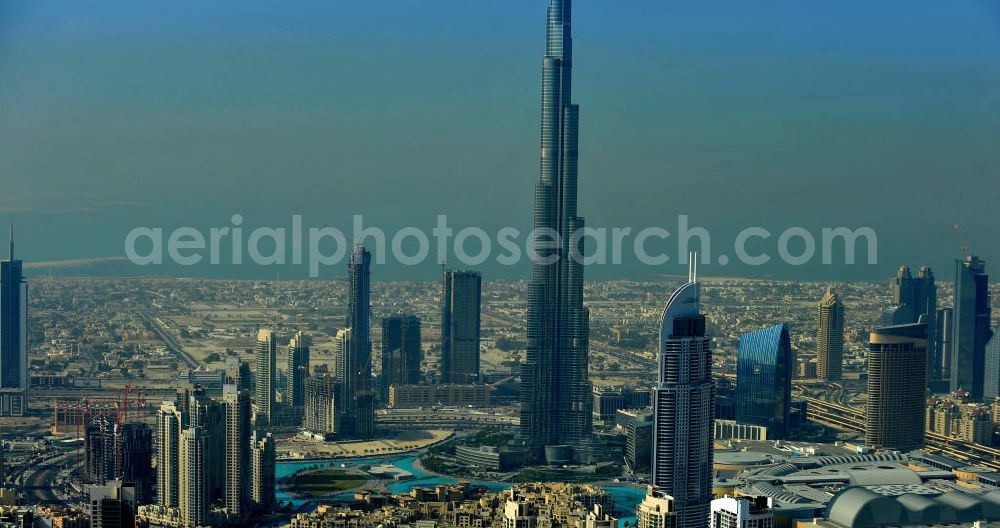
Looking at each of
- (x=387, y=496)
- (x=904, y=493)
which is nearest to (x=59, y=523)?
(x=387, y=496)

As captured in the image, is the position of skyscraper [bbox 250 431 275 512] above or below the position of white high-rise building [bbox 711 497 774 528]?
below

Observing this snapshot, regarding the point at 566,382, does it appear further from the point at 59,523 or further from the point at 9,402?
the point at 59,523

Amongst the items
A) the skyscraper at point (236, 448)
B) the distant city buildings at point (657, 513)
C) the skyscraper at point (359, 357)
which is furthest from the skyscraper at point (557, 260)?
the distant city buildings at point (657, 513)

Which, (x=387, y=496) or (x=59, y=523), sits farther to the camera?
(x=387, y=496)

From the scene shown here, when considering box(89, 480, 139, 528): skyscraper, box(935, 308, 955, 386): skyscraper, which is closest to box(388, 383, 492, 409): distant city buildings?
box(935, 308, 955, 386): skyscraper

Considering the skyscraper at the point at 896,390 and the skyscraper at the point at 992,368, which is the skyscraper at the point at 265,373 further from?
the skyscraper at the point at 992,368

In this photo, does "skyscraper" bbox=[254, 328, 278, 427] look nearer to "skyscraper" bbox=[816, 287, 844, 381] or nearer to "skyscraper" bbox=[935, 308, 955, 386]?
"skyscraper" bbox=[816, 287, 844, 381]
